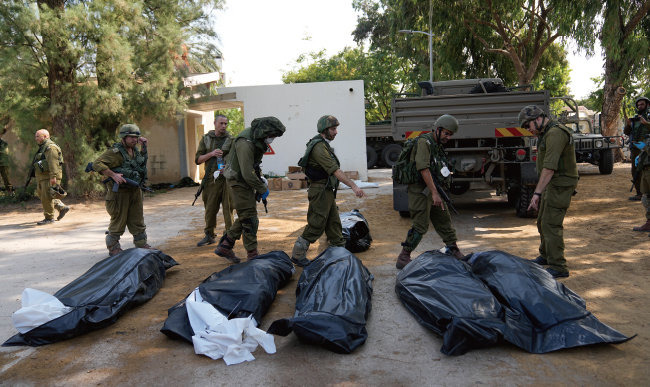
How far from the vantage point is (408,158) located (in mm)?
4992

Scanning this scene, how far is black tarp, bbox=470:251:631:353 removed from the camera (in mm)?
3014

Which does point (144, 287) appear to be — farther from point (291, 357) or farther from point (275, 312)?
point (291, 357)

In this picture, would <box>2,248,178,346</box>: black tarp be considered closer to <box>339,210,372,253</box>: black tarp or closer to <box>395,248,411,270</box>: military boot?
<box>339,210,372,253</box>: black tarp

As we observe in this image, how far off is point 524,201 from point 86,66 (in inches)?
397

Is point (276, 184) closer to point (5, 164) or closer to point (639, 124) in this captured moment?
point (5, 164)

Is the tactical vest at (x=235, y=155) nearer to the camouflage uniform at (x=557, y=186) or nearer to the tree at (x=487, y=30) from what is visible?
the camouflage uniform at (x=557, y=186)

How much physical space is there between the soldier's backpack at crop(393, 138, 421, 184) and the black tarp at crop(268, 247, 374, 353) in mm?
1182

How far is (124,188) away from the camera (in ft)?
18.2

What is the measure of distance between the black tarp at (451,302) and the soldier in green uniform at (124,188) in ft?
10.7

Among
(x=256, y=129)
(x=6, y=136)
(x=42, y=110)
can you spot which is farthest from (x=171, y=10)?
(x=256, y=129)

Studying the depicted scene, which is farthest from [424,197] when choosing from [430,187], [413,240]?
[413,240]

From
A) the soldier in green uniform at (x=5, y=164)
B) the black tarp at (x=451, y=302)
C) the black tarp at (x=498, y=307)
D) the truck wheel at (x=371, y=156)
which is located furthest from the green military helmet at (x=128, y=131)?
the truck wheel at (x=371, y=156)

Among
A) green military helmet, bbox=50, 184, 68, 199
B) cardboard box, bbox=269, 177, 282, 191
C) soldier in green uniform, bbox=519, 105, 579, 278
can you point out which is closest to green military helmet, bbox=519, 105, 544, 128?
soldier in green uniform, bbox=519, 105, 579, 278

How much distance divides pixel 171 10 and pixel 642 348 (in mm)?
12754
